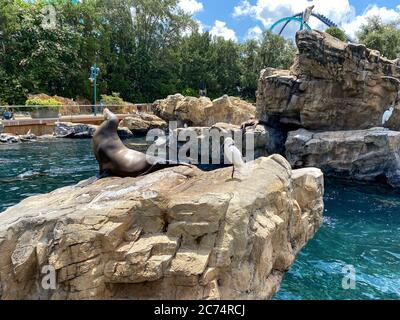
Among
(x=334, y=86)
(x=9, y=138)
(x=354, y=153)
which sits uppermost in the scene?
(x=334, y=86)

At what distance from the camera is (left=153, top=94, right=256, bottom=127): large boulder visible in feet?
81.0

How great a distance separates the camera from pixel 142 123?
87.3 feet

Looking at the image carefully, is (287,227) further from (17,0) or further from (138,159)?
(17,0)

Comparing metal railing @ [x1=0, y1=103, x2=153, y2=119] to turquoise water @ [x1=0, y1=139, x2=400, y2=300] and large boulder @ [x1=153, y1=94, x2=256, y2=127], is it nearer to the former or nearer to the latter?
large boulder @ [x1=153, y1=94, x2=256, y2=127]

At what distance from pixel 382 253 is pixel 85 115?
76.5 feet

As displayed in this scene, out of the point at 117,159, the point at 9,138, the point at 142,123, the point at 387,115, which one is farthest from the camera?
the point at 142,123

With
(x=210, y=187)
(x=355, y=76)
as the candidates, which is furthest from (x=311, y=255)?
(x=355, y=76)

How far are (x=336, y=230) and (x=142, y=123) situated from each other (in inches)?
770

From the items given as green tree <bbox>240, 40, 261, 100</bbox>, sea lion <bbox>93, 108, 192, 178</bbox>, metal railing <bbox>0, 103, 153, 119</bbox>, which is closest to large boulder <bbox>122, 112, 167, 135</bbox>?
metal railing <bbox>0, 103, 153, 119</bbox>

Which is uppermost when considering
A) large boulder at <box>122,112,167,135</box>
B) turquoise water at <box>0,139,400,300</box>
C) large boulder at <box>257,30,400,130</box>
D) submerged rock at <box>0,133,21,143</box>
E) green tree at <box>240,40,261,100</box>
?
green tree at <box>240,40,261,100</box>

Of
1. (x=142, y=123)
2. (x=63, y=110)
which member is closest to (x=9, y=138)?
(x=63, y=110)

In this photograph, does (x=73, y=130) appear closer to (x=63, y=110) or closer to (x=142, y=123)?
(x=63, y=110)

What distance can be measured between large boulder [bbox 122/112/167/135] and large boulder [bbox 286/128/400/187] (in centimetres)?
1403
